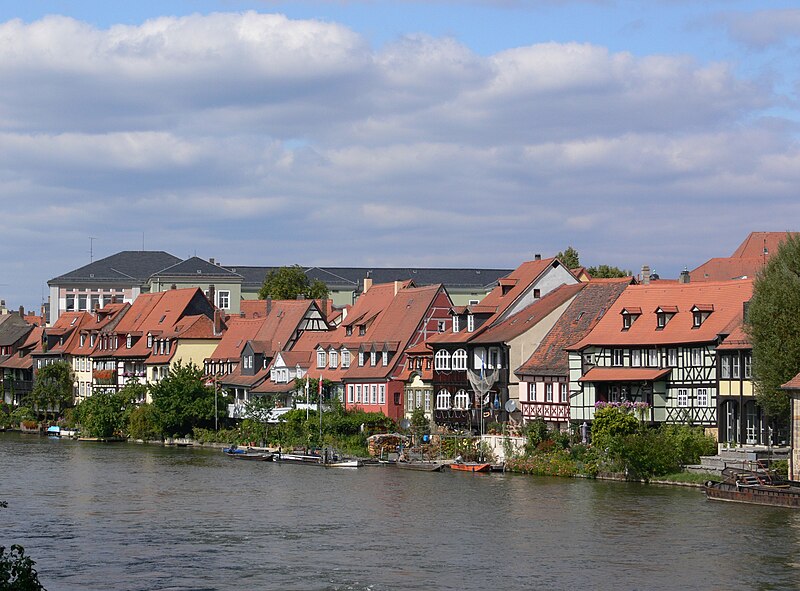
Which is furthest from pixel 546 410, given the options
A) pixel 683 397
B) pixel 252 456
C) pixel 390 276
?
pixel 390 276

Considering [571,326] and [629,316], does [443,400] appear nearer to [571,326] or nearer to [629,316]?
[571,326]

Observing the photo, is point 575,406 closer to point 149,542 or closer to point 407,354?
point 407,354

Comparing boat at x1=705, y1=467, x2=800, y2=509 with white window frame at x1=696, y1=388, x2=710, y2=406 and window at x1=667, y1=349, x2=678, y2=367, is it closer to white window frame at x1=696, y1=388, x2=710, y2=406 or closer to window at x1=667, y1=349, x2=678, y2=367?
white window frame at x1=696, y1=388, x2=710, y2=406

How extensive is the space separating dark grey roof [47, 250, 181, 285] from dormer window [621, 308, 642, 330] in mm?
101539

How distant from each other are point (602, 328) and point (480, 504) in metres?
20.1

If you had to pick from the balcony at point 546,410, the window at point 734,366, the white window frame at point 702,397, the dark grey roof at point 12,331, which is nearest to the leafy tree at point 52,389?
the dark grey roof at point 12,331

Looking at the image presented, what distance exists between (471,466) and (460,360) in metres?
12.7

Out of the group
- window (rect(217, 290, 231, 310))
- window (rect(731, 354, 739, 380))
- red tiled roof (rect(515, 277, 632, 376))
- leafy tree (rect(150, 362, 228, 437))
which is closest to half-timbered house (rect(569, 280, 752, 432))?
window (rect(731, 354, 739, 380))

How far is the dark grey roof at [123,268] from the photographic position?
16938 centimetres

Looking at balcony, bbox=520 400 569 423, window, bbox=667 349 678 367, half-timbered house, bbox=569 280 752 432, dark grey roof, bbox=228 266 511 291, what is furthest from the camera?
dark grey roof, bbox=228 266 511 291

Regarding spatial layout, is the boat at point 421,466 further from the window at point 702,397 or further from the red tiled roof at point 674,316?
the window at point 702,397

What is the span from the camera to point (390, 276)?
194625 millimetres

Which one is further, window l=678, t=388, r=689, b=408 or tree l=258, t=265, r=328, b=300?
tree l=258, t=265, r=328, b=300

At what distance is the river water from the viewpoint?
4291 centimetres
